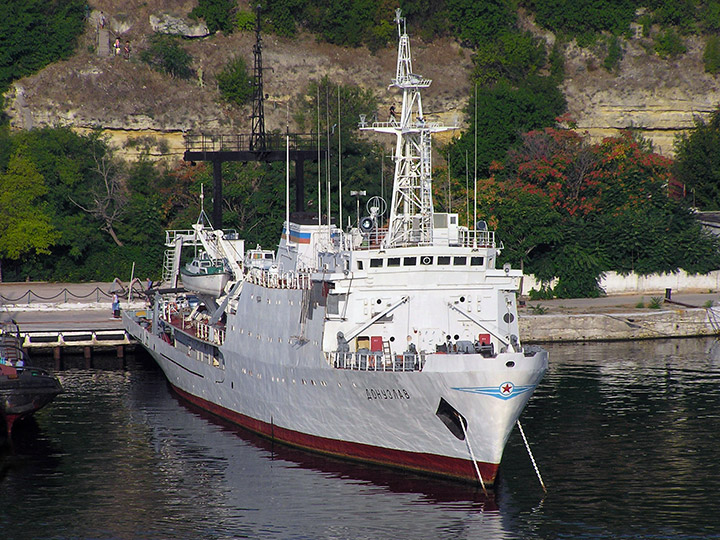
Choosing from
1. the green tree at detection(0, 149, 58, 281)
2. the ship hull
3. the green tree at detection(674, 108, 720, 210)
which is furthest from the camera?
the green tree at detection(674, 108, 720, 210)

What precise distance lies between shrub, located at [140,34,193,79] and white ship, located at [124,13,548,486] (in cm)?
5505

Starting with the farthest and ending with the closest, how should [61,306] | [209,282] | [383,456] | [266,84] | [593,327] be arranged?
[266,84], [61,306], [593,327], [209,282], [383,456]

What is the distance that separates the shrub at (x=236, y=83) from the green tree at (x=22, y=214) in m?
21.8

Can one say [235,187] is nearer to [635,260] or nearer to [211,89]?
[211,89]

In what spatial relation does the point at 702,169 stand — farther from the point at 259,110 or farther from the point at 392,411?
the point at 392,411

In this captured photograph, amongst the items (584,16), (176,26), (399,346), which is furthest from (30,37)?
(399,346)

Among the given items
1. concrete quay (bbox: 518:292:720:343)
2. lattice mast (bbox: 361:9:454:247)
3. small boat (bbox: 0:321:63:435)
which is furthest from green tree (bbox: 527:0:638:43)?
small boat (bbox: 0:321:63:435)

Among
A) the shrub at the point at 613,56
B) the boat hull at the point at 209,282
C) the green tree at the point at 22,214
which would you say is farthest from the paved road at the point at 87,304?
the shrub at the point at 613,56

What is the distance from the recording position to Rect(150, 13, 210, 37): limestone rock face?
10631 cm

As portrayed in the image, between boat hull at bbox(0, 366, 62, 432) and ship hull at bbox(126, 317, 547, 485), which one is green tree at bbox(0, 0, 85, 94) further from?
ship hull at bbox(126, 317, 547, 485)

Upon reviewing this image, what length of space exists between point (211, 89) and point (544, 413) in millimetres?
60804

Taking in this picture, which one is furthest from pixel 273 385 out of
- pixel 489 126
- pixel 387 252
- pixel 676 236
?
pixel 489 126

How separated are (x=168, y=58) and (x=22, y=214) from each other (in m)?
23.8

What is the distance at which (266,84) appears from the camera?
10469 cm
